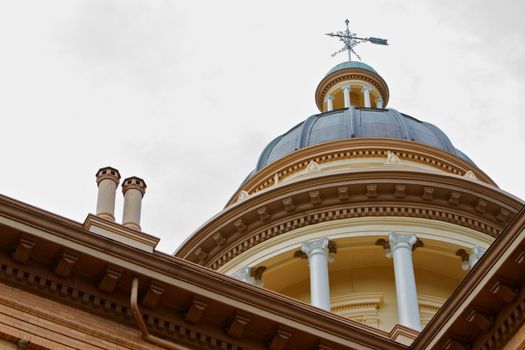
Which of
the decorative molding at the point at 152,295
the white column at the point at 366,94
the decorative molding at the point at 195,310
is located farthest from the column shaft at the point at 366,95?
the decorative molding at the point at 152,295

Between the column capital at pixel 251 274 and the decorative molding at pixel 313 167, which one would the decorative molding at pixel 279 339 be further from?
the decorative molding at pixel 313 167

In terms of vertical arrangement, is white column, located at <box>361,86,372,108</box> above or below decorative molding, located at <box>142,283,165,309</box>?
above

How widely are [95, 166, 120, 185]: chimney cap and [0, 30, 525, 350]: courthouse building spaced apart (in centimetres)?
4

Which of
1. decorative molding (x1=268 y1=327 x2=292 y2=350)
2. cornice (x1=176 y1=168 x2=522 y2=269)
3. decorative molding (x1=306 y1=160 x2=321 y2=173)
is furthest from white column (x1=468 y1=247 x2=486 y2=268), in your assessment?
decorative molding (x1=268 y1=327 x2=292 y2=350)

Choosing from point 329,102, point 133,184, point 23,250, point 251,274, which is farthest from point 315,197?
point 23,250

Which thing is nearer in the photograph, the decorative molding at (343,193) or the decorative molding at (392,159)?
the decorative molding at (343,193)

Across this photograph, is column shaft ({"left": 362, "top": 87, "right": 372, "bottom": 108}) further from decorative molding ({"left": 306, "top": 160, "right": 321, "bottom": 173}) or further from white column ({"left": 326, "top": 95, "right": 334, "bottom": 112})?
Answer: decorative molding ({"left": 306, "top": 160, "right": 321, "bottom": 173})

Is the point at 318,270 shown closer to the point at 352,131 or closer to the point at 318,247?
the point at 318,247

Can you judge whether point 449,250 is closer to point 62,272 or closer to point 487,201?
point 487,201

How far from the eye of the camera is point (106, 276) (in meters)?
15.4

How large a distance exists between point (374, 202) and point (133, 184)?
14.3m

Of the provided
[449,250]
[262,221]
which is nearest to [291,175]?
[262,221]

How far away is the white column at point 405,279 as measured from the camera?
28.2 metres

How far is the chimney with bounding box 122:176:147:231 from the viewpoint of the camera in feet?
56.3
